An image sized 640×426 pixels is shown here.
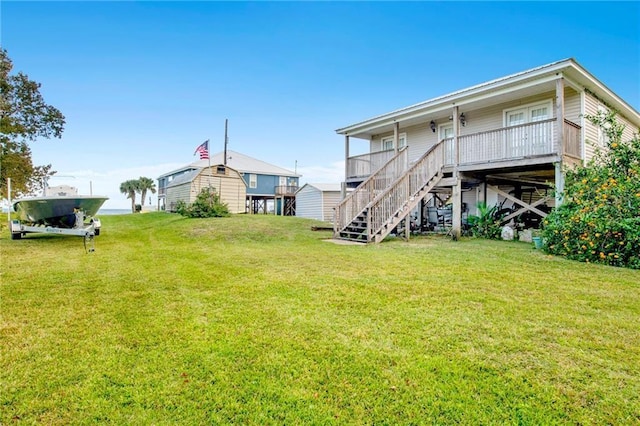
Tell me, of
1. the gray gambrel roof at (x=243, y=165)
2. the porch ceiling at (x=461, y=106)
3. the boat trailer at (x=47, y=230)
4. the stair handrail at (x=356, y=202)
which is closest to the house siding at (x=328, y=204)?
the porch ceiling at (x=461, y=106)

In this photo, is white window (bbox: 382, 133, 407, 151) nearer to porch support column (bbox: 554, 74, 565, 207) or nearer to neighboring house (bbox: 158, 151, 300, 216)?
porch support column (bbox: 554, 74, 565, 207)

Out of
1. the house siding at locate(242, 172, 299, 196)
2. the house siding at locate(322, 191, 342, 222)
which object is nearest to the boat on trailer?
the house siding at locate(322, 191, 342, 222)

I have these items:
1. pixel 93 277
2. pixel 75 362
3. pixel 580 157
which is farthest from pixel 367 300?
pixel 580 157

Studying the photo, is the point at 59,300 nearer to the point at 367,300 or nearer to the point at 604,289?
the point at 367,300

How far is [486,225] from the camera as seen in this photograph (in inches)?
414

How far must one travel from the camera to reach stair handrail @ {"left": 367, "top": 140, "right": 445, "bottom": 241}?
961cm

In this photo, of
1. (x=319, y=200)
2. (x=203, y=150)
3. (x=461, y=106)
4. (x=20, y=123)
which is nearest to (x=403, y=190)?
(x=461, y=106)

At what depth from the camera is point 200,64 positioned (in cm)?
1433

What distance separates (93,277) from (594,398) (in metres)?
5.78

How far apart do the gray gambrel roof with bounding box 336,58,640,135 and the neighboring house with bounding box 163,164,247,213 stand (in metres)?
12.0

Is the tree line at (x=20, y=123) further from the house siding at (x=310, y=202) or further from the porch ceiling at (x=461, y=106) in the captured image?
the house siding at (x=310, y=202)

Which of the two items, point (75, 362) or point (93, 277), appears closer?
point (75, 362)

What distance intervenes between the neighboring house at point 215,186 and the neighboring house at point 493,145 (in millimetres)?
12819

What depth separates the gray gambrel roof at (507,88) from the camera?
27.4 feet
